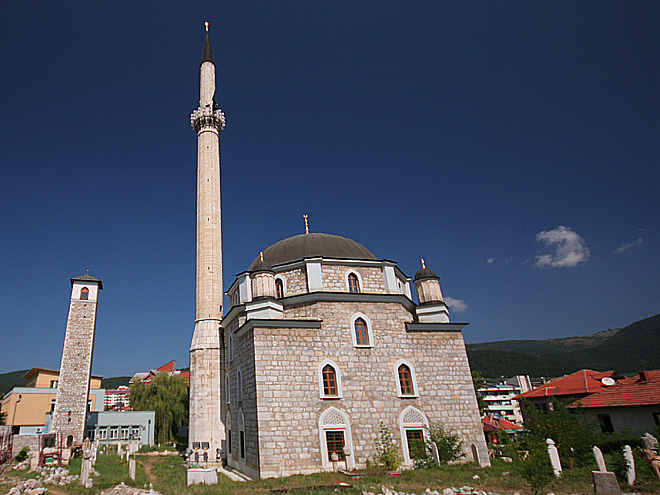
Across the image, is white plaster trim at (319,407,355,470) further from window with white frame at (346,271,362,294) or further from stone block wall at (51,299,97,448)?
stone block wall at (51,299,97,448)

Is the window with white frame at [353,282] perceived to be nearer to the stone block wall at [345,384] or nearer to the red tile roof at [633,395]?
the stone block wall at [345,384]

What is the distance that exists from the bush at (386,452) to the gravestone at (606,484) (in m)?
6.10

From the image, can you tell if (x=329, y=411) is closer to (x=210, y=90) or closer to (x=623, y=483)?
(x=623, y=483)

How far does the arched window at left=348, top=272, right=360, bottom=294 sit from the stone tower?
1711 centimetres

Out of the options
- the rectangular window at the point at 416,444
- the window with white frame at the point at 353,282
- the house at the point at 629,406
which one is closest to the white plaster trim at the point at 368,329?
the window with white frame at the point at 353,282

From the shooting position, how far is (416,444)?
13.8 m

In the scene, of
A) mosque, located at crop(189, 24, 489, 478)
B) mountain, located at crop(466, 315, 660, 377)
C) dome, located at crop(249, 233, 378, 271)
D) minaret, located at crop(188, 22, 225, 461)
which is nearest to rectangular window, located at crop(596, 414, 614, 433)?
mosque, located at crop(189, 24, 489, 478)

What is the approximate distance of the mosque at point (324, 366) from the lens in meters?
13.3

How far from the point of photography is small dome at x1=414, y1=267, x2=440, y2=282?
55.7 ft

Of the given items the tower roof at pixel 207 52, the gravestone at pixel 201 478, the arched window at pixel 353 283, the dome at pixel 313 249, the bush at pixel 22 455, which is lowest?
the gravestone at pixel 201 478

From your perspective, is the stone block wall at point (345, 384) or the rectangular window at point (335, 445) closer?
the stone block wall at point (345, 384)

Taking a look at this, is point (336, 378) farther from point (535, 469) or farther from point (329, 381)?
point (535, 469)

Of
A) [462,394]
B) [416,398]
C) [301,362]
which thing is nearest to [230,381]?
[301,362]

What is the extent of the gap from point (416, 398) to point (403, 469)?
2405mm
